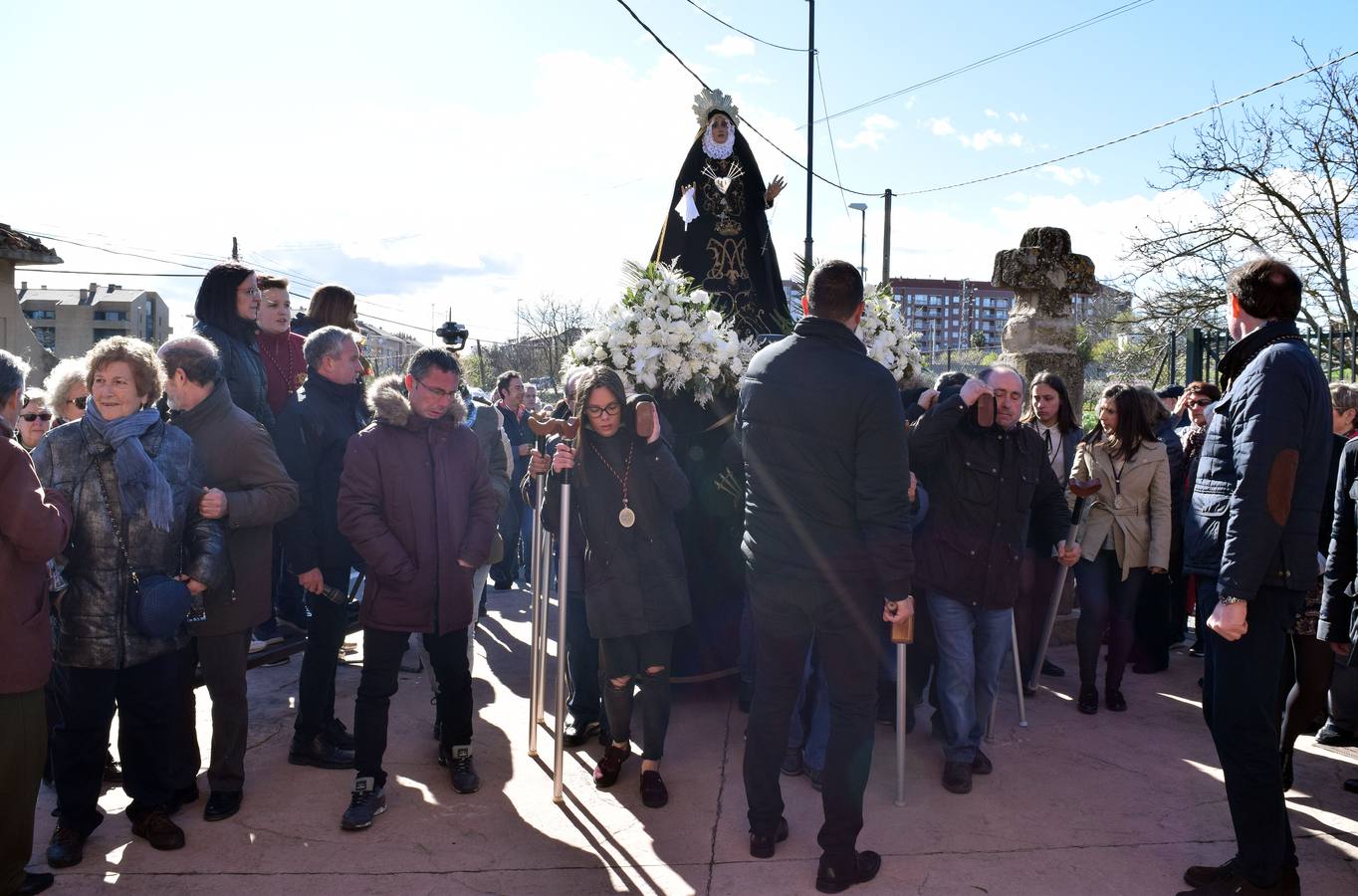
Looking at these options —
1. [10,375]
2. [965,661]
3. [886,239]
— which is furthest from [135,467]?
[886,239]

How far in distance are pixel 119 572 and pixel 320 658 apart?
3.82 ft

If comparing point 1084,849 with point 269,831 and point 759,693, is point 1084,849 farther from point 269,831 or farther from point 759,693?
point 269,831

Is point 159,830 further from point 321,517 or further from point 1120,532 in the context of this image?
point 1120,532

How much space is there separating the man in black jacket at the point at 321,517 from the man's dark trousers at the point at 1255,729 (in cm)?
353

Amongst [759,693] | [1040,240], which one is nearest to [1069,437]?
[1040,240]

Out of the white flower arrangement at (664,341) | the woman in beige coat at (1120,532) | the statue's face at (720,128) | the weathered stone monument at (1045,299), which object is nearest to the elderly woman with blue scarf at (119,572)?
the white flower arrangement at (664,341)

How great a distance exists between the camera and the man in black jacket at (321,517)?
14.0 feet

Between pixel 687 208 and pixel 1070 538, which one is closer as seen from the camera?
pixel 1070 538

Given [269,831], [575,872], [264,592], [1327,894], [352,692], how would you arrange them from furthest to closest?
[352,692]
[264,592]
[269,831]
[575,872]
[1327,894]

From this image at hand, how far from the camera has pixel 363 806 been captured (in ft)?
12.5

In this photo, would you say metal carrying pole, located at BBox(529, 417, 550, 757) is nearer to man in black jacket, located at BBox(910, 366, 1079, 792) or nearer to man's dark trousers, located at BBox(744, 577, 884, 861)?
man's dark trousers, located at BBox(744, 577, 884, 861)

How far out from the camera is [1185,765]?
4.38 meters

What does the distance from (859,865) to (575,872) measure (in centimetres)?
102

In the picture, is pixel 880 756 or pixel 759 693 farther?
pixel 880 756
